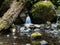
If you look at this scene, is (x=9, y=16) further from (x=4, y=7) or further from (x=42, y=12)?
(x=42, y=12)

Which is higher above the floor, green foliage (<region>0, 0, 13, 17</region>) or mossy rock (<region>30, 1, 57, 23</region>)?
green foliage (<region>0, 0, 13, 17</region>)

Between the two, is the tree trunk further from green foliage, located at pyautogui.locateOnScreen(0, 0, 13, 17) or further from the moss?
green foliage, located at pyautogui.locateOnScreen(0, 0, 13, 17)

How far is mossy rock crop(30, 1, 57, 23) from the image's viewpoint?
13.5 m

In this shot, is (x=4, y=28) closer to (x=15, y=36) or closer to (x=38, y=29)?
(x=15, y=36)

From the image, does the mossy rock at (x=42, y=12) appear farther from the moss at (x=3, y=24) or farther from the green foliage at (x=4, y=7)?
the moss at (x=3, y=24)

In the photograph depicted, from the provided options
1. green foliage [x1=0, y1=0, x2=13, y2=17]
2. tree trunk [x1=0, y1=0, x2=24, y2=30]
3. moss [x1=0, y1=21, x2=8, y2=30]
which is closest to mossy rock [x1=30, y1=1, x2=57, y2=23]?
green foliage [x1=0, y1=0, x2=13, y2=17]

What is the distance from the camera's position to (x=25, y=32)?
10922 mm

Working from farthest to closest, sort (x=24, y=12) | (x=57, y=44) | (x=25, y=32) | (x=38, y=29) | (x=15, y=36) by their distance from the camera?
1. (x=24, y=12)
2. (x=38, y=29)
3. (x=25, y=32)
4. (x=15, y=36)
5. (x=57, y=44)

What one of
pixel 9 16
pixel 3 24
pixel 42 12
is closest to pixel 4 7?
pixel 42 12

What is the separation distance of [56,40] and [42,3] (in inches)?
190

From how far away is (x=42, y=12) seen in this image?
13.5 meters

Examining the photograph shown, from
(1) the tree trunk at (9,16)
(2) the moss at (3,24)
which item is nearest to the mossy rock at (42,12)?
(1) the tree trunk at (9,16)

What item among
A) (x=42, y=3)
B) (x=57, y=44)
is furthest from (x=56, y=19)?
(x=57, y=44)

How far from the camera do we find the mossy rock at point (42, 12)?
1349 centimetres
